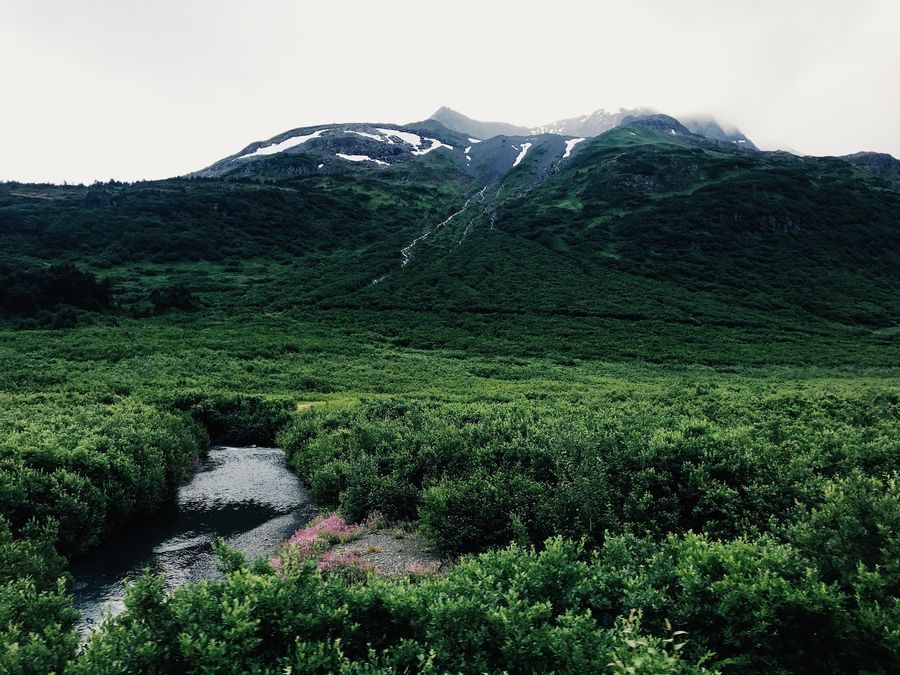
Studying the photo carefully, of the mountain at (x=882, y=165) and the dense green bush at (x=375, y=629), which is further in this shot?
the mountain at (x=882, y=165)

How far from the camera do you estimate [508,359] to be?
50781 millimetres

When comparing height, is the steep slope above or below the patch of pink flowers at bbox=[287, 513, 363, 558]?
above

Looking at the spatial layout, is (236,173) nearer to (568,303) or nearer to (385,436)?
(568,303)

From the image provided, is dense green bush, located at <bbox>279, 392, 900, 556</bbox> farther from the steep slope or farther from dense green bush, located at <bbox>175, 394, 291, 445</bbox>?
the steep slope

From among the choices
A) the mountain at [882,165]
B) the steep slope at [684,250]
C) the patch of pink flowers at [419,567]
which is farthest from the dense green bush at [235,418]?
the mountain at [882,165]

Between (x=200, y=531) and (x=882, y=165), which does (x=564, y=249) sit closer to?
(x=200, y=531)

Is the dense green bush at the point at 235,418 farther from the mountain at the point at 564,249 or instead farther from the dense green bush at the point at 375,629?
the mountain at the point at 564,249

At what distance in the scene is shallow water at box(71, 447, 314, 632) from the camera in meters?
12.6

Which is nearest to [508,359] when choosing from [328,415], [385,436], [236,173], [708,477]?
[328,415]

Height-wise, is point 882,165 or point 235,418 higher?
point 882,165

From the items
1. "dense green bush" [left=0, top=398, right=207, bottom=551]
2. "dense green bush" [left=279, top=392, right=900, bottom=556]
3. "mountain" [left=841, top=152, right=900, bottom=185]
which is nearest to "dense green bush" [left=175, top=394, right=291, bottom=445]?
"dense green bush" [left=0, top=398, right=207, bottom=551]

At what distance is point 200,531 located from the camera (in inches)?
631

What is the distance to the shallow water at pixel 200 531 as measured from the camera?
12.6 m

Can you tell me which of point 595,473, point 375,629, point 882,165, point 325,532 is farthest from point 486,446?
point 882,165
